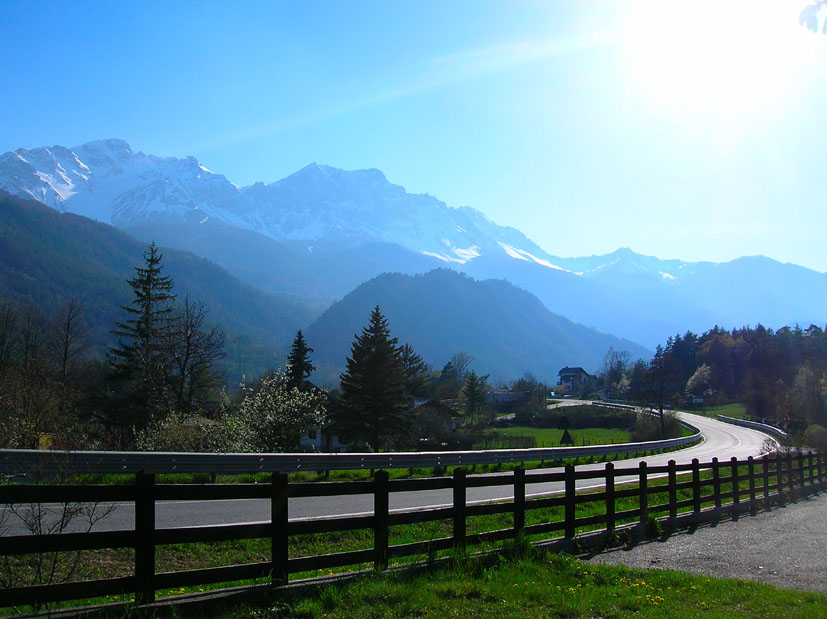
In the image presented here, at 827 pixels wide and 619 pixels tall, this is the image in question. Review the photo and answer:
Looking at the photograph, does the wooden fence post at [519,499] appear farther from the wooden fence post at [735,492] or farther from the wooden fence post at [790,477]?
the wooden fence post at [790,477]

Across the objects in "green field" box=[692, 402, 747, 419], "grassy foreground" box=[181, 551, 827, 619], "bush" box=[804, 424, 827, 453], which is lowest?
"green field" box=[692, 402, 747, 419]

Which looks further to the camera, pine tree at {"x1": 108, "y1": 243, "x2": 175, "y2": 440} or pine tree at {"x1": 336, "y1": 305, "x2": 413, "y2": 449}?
pine tree at {"x1": 336, "y1": 305, "x2": 413, "y2": 449}

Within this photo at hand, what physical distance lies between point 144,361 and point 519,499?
1405 inches

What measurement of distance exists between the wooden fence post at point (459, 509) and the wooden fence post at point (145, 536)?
364 cm

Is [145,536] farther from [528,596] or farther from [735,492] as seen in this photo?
[735,492]

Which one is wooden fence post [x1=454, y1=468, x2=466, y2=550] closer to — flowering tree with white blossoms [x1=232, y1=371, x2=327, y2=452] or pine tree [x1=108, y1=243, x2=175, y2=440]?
flowering tree with white blossoms [x1=232, y1=371, x2=327, y2=452]

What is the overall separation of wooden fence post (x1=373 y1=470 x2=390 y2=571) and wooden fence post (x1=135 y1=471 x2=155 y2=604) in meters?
2.43

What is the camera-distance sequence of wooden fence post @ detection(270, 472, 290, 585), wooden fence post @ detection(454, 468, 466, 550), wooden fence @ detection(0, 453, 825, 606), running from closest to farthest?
wooden fence @ detection(0, 453, 825, 606) → wooden fence post @ detection(270, 472, 290, 585) → wooden fence post @ detection(454, 468, 466, 550)

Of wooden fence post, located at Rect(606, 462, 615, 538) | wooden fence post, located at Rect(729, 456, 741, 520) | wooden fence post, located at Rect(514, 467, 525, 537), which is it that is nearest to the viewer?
wooden fence post, located at Rect(514, 467, 525, 537)

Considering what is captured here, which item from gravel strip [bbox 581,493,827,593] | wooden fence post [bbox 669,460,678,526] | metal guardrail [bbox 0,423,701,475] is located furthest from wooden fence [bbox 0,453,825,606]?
wooden fence post [bbox 669,460,678,526]

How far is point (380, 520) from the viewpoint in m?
7.11

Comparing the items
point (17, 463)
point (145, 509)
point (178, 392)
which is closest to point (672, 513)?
point (145, 509)

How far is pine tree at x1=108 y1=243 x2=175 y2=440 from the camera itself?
127 feet

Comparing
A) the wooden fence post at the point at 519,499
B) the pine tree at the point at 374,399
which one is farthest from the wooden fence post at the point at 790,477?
the pine tree at the point at 374,399
